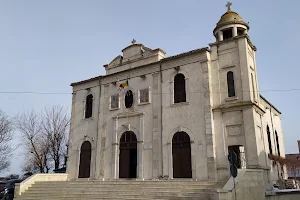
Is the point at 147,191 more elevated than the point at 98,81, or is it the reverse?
the point at 98,81

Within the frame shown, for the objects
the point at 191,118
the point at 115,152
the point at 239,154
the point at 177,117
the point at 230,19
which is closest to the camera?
the point at 239,154

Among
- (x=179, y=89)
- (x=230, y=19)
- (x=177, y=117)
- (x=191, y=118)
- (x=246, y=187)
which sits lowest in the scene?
(x=246, y=187)

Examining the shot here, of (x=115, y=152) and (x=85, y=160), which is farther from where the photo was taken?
(x=85, y=160)

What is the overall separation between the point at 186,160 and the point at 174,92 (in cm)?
466

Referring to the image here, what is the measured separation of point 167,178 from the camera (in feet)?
55.9

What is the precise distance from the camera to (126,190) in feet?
48.7

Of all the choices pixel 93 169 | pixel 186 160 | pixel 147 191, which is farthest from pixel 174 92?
pixel 93 169

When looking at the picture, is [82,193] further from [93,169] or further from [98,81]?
[98,81]

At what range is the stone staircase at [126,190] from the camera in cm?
1320

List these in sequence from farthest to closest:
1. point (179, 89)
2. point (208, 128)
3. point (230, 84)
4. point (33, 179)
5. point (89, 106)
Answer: point (89, 106), point (33, 179), point (179, 89), point (230, 84), point (208, 128)

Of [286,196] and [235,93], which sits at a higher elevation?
[235,93]

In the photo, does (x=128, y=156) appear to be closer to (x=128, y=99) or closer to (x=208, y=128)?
→ (x=128, y=99)

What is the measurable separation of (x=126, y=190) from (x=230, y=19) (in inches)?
507

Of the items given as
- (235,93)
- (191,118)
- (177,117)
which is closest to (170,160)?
(177,117)
